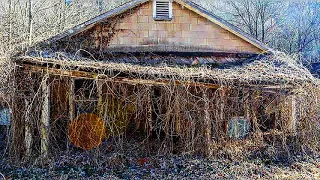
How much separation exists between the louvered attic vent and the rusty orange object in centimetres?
467

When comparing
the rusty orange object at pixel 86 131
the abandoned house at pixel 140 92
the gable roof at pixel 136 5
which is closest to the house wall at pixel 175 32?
the abandoned house at pixel 140 92

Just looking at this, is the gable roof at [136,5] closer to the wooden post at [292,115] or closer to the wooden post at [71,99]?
the wooden post at [292,115]

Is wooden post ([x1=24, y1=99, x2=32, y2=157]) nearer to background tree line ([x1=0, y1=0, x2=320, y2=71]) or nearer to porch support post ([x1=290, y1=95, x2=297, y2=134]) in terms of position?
porch support post ([x1=290, y1=95, x2=297, y2=134])

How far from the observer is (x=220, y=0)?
35.0m

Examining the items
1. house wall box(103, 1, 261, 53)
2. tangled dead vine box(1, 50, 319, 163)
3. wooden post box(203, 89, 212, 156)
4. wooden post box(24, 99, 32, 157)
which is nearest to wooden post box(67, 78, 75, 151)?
tangled dead vine box(1, 50, 319, 163)

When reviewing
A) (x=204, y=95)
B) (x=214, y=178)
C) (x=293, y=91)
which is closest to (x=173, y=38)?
(x=204, y=95)

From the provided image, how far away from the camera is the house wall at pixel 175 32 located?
12133mm

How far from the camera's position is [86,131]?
9734 millimetres

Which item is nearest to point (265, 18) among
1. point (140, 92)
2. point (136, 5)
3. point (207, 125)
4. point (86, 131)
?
point (136, 5)

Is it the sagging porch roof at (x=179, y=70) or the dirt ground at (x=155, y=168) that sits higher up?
the sagging porch roof at (x=179, y=70)

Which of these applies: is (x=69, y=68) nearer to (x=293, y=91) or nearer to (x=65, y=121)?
(x=65, y=121)

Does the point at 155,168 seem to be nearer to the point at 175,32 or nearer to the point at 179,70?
the point at 179,70

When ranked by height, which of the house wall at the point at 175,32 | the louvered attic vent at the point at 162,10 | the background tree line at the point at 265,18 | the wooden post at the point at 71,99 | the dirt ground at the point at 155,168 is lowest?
the dirt ground at the point at 155,168

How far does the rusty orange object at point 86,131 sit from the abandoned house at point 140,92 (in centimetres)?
3
